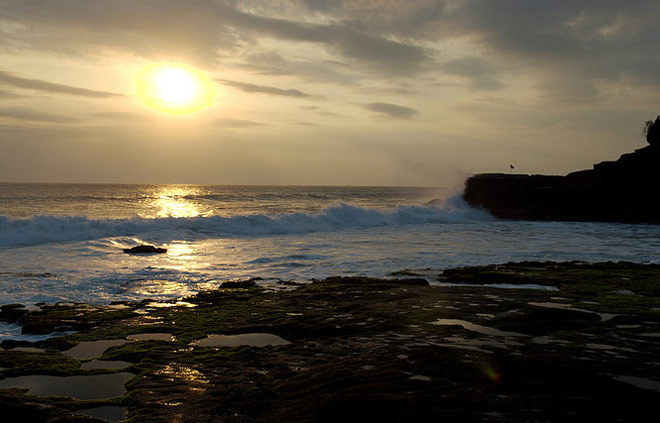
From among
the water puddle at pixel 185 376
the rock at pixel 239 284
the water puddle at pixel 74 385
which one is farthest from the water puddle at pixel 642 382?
the rock at pixel 239 284

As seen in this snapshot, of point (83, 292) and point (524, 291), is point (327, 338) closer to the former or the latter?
point (524, 291)

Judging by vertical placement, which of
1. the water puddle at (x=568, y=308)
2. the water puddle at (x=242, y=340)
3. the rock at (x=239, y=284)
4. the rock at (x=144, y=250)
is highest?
the water puddle at (x=568, y=308)

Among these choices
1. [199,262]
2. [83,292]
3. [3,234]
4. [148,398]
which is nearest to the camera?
[148,398]

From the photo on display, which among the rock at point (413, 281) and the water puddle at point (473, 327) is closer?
the water puddle at point (473, 327)

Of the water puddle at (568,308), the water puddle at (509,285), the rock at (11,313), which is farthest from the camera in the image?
the water puddle at (509,285)

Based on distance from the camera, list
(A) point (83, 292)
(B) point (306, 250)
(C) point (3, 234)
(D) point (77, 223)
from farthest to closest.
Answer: (D) point (77, 223), (C) point (3, 234), (B) point (306, 250), (A) point (83, 292)

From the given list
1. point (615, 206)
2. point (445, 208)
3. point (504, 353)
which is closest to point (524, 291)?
point (504, 353)

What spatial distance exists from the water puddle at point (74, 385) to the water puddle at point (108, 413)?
1.36 feet

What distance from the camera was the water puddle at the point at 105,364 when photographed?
296 inches

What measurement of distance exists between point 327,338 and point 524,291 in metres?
6.71

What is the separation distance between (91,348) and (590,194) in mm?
48271

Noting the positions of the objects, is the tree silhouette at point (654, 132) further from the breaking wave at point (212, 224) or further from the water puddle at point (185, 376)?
the water puddle at point (185, 376)

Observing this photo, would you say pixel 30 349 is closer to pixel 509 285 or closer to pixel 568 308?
pixel 568 308

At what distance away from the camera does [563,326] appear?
9.05 meters
